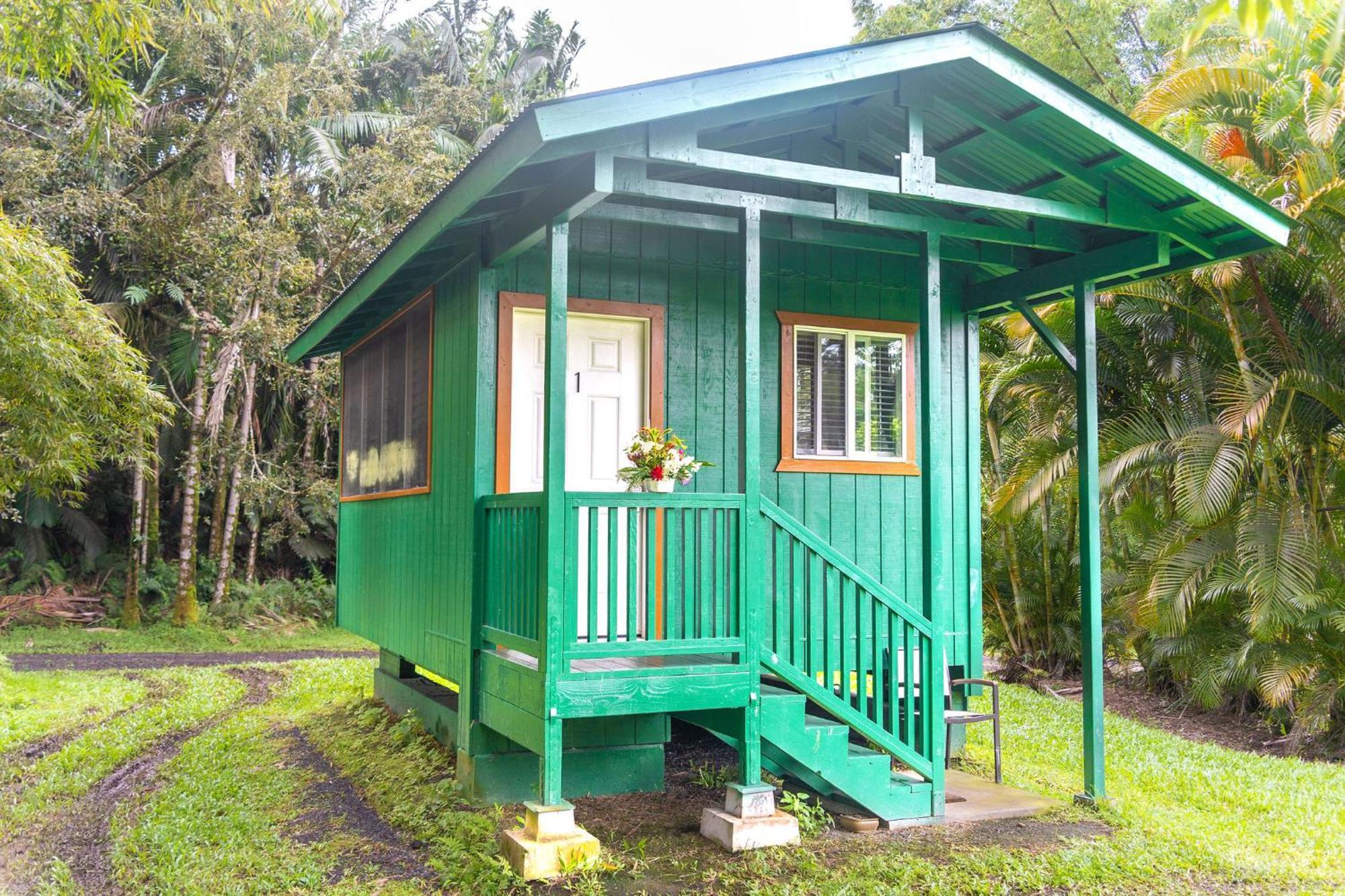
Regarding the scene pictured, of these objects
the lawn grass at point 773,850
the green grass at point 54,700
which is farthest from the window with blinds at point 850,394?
the green grass at point 54,700

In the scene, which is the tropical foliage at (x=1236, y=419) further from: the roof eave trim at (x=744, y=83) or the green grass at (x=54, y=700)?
the green grass at (x=54, y=700)

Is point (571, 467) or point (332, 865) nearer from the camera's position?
point (332, 865)

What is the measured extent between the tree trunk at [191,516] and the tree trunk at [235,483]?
427 mm

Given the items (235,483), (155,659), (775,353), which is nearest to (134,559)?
(235,483)

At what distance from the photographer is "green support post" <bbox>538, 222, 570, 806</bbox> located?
5422mm

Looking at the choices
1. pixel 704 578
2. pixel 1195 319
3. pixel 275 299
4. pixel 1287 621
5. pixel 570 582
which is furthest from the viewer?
pixel 275 299

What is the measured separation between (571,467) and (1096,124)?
3715mm

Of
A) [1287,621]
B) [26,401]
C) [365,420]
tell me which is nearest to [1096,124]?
[1287,621]

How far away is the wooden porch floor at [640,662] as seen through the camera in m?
5.82

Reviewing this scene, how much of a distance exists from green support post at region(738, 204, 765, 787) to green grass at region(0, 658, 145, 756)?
7.07 metres

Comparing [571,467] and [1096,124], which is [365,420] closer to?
[571,467]

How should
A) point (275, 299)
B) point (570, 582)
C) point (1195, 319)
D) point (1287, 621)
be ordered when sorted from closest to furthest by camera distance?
point (570, 582) → point (1287, 621) → point (1195, 319) → point (275, 299)

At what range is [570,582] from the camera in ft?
18.3

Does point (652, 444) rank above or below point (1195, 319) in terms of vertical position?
below
